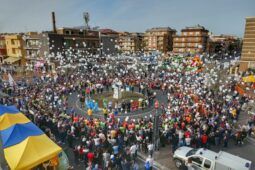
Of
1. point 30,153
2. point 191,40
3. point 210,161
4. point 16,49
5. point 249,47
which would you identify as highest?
point 191,40

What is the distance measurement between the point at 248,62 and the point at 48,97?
3827 centimetres

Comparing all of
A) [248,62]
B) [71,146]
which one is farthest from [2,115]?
[248,62]

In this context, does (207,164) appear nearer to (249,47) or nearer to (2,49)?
(249,47)

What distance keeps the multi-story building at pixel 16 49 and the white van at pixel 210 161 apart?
50244 mm

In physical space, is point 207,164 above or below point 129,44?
below

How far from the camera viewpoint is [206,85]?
26.5m

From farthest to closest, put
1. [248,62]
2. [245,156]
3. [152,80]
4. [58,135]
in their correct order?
1. [248,62]
2. [152,80]
3. [58,135]
4. [245,156]

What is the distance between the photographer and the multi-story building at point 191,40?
230 feet

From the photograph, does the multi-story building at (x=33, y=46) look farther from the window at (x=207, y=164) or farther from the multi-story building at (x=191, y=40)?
the multi-story building at (x=191, y=40)

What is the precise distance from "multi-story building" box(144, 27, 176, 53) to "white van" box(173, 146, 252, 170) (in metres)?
67.9

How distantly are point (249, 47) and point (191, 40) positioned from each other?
102ft

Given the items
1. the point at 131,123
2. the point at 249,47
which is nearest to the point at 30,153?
the point at 131,123

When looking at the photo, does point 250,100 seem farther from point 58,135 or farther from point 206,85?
point 58,135

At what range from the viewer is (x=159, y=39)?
257ft
